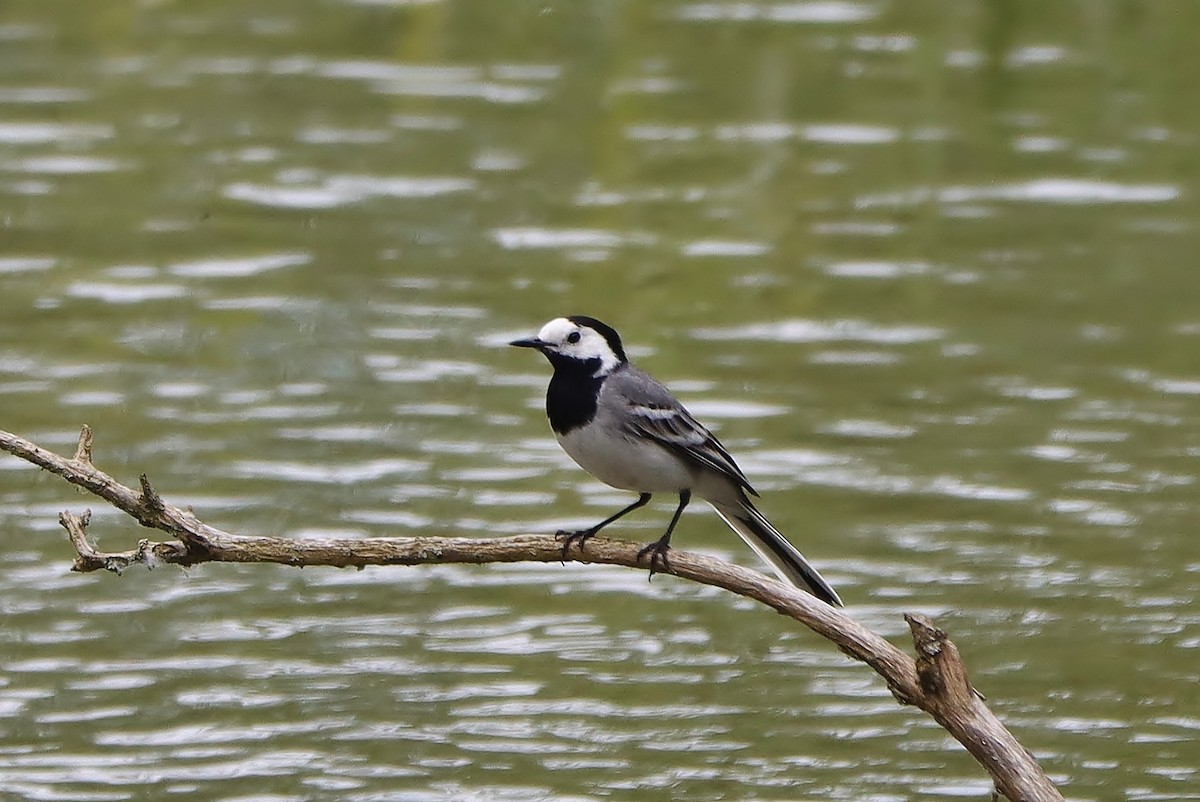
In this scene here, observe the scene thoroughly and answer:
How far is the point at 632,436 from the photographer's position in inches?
307

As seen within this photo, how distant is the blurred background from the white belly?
151 centimetres

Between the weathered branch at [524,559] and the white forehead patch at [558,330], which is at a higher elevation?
the white forehead patch at [558,330]

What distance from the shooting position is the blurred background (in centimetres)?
944

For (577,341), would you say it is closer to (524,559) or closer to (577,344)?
(577,344)

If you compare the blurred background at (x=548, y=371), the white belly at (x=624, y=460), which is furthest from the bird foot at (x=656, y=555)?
the blurred background at (x=548, y=371)

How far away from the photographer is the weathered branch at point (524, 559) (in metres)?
6.86

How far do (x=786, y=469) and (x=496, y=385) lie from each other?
1.85 m

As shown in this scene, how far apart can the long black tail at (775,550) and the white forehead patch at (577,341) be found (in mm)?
671

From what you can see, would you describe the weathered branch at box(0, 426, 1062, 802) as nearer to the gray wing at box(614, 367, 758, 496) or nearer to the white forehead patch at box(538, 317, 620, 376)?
the gray wing at box(614, 367, 758, 496)

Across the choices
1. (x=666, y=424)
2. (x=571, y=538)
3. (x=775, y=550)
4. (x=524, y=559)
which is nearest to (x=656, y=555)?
(x=571, y=538)

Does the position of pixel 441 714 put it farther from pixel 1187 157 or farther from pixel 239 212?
pixel 1187 157

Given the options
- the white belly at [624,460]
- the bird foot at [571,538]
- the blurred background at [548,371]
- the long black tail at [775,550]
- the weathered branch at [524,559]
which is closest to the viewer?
the weathered branch at [524,559]

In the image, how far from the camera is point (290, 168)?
53.5ft

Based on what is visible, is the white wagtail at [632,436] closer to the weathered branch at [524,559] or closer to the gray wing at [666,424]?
the gray wing at [666,424]
